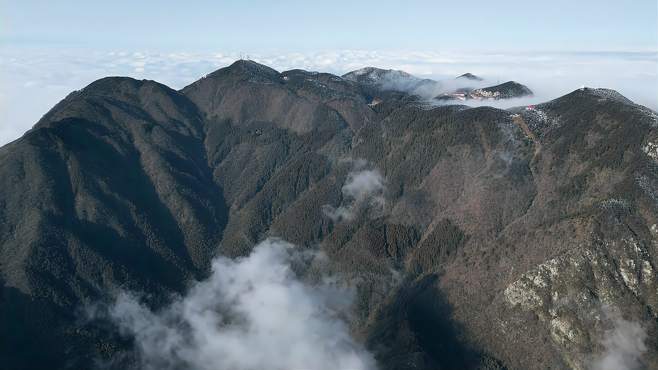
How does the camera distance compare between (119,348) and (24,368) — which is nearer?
(24,368)

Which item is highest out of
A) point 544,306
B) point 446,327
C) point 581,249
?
point 581,249

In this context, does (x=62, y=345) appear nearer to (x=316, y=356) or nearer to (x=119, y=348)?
(x=119, y=348)

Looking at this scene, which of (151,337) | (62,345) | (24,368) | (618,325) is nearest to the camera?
(618,325)

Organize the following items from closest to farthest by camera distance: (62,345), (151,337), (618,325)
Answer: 1. (618,325)
2. (62,345)
3. (151,337)

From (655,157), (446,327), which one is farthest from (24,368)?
(655,157)

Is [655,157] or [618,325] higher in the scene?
[655,157]

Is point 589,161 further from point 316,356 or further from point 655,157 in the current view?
point 316,356

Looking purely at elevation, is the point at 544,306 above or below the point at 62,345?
above

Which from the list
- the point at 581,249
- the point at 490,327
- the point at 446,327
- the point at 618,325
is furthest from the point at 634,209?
the point at 446,327

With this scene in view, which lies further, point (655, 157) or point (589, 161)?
point (589, 161)
